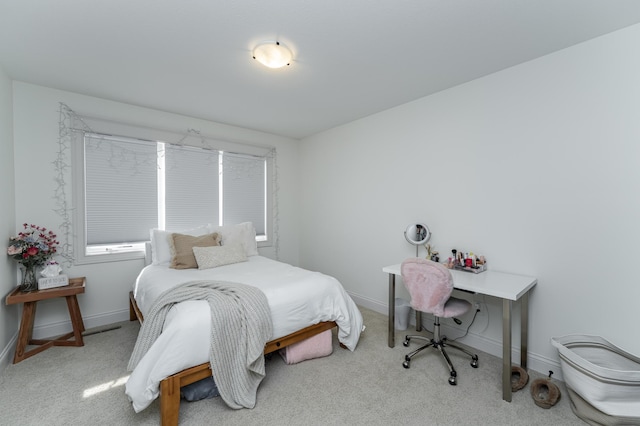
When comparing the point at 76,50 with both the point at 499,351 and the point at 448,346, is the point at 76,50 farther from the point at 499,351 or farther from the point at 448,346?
the point at 499,351

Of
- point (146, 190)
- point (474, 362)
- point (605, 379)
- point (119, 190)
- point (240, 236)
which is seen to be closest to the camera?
point (605, 379)

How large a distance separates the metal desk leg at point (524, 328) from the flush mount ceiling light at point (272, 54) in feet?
8.61

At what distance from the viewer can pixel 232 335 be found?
1888 mm

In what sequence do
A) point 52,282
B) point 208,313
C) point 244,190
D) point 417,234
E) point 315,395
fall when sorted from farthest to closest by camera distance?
point 244,190, point 417,234, point 52,282, point 315,395, point 208,313

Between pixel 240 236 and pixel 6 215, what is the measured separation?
2.10 metres

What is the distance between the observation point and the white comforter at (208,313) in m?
1.65

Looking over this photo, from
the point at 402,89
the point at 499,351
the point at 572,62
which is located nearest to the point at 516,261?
the point at 499,351

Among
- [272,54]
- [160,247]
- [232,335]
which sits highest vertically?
[272,54]

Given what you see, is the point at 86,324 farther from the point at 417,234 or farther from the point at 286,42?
the point at 417,234

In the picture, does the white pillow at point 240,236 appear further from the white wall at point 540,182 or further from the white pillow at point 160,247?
the white wall at point 540,182

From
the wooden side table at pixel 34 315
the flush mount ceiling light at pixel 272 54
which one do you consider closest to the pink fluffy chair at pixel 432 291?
the flush mount ceiling light at pixel 272 54

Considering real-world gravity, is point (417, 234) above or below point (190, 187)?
below

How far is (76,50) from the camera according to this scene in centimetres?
214

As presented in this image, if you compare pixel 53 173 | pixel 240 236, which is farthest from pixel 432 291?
pixel 53 173
